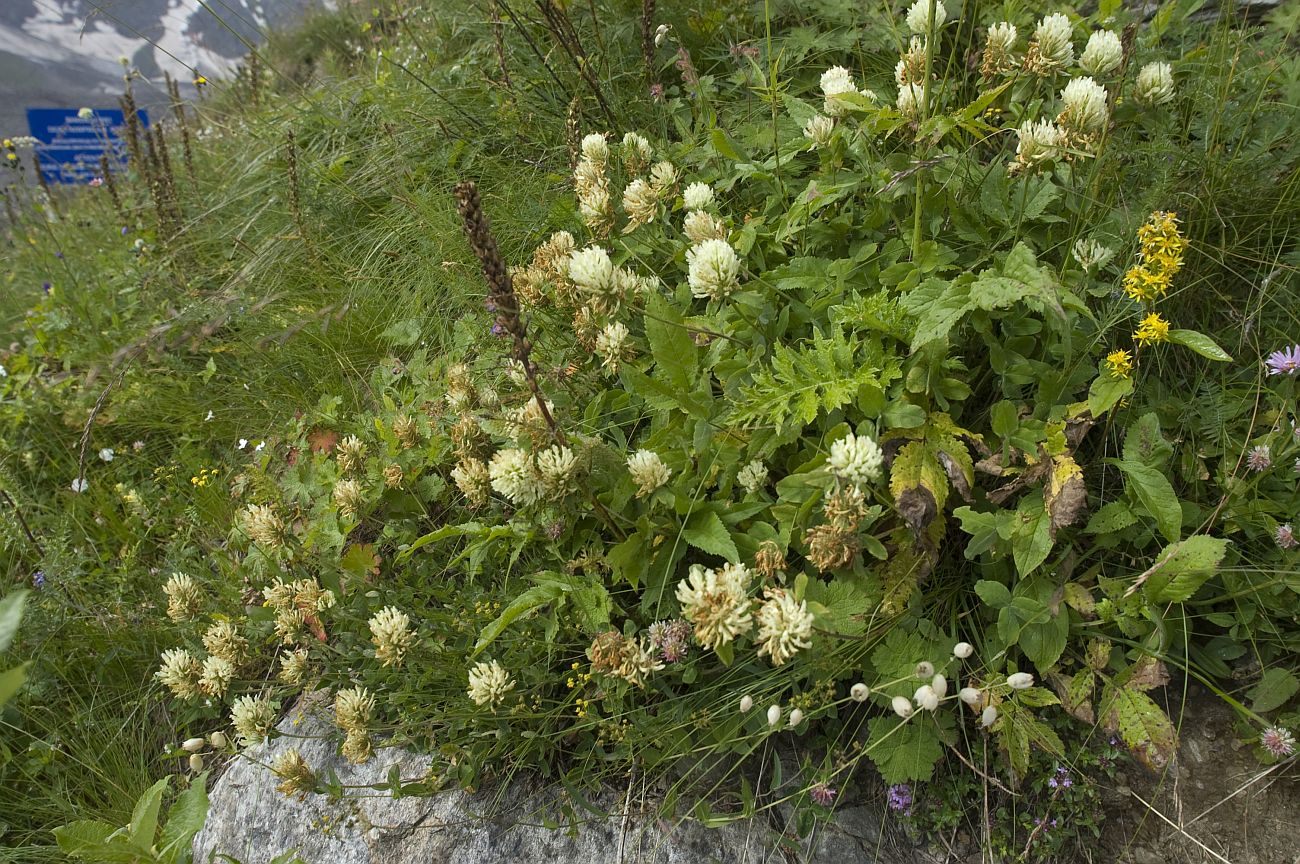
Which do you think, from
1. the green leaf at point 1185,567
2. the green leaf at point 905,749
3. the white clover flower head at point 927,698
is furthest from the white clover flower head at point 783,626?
the green leaf at point 1185,567

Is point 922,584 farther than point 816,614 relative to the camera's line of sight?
Yes

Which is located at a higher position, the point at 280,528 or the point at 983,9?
the point at 983,9

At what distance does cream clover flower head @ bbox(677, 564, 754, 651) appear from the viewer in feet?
5.01

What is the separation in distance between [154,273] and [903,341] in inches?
176

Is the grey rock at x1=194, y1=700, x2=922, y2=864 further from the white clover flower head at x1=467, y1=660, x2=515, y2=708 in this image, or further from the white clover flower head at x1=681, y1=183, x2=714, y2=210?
the white clover flower head at x1=681, y1=183, x2=714, y2=210

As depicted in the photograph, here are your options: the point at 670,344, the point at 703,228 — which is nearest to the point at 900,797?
the point at 670,344

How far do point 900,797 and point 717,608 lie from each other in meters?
0.73

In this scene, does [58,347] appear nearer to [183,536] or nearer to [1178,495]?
[183,536]

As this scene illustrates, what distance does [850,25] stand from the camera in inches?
125

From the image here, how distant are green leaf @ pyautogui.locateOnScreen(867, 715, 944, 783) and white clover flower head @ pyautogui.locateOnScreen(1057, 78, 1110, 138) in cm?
143

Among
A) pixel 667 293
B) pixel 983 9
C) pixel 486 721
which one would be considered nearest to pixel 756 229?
pixel 667 293

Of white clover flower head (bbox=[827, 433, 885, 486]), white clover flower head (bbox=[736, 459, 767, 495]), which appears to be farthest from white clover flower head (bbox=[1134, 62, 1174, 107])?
white clover flower head (bbox=[736, 459, 767, 495])

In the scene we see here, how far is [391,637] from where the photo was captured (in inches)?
75.5

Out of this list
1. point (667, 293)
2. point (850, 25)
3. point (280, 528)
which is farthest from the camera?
point (850, 25)
